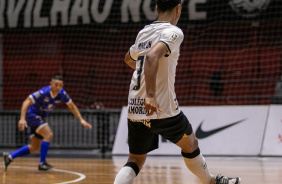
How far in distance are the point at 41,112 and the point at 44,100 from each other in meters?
0.28

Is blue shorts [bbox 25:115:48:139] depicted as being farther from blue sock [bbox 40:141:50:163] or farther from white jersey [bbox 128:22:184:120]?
white jersey [bbox 128:22:184:120]

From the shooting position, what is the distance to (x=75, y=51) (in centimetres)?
1780

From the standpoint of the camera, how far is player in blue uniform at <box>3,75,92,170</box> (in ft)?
26.1

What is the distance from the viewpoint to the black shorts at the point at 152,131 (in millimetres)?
3549

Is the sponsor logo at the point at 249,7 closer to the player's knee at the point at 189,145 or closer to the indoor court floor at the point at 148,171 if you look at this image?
the indoor court floor at the point at 148,171

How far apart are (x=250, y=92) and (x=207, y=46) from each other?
7.87 ft

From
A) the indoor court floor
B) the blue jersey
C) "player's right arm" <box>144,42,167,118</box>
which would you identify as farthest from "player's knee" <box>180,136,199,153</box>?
the blue jersey

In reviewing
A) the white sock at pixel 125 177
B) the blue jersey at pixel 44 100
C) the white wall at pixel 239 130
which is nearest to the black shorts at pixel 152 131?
the white sock at pixel 125 177

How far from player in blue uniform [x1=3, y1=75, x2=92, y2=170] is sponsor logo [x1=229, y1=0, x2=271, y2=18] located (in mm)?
6684

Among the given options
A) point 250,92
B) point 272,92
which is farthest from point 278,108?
point 272,92

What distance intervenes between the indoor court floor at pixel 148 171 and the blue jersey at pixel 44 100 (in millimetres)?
964

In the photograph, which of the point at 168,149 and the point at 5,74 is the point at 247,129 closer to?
the point at 168,149

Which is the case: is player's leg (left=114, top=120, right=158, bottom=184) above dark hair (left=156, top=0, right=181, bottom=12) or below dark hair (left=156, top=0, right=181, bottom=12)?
below

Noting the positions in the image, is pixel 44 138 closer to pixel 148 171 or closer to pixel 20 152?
pixel 20 152
